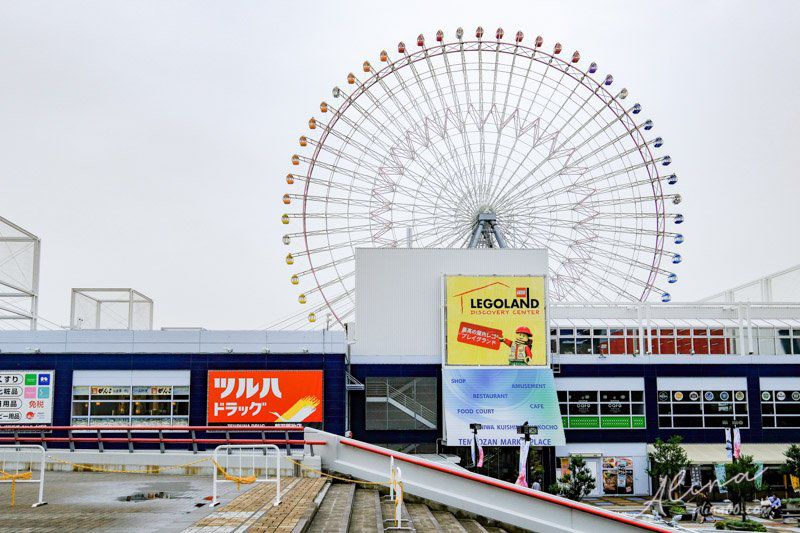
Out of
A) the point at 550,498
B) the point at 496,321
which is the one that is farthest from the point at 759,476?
the point at 550,498

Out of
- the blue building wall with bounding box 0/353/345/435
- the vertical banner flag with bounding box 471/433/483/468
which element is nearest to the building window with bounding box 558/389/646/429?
the vertical banner flag with bounding box 471/433/483/468

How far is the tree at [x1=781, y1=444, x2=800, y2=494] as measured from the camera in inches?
1483

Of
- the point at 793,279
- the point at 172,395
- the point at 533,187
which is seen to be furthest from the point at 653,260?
the point at 172,395

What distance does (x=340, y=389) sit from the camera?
126 ft

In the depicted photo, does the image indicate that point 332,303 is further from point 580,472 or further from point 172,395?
point 580,472

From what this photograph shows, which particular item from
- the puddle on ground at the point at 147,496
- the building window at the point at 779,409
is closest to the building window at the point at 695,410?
the building window at the point at 779,409

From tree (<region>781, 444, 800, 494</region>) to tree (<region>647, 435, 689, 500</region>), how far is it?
406cm

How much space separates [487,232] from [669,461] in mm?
13292

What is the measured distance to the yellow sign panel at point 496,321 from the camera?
3912 cm

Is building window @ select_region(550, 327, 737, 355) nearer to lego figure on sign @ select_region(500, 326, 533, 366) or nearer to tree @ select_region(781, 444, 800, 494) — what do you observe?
lego figure on sign @ select_region(500, 326, 533, 366)

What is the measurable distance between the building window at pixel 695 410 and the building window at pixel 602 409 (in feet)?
3.69

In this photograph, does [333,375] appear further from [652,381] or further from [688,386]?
[688,386]

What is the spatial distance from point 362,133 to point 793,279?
27.8 meters

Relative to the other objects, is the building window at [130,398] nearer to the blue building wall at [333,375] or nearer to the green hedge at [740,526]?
the blue building wall at [333,375]
